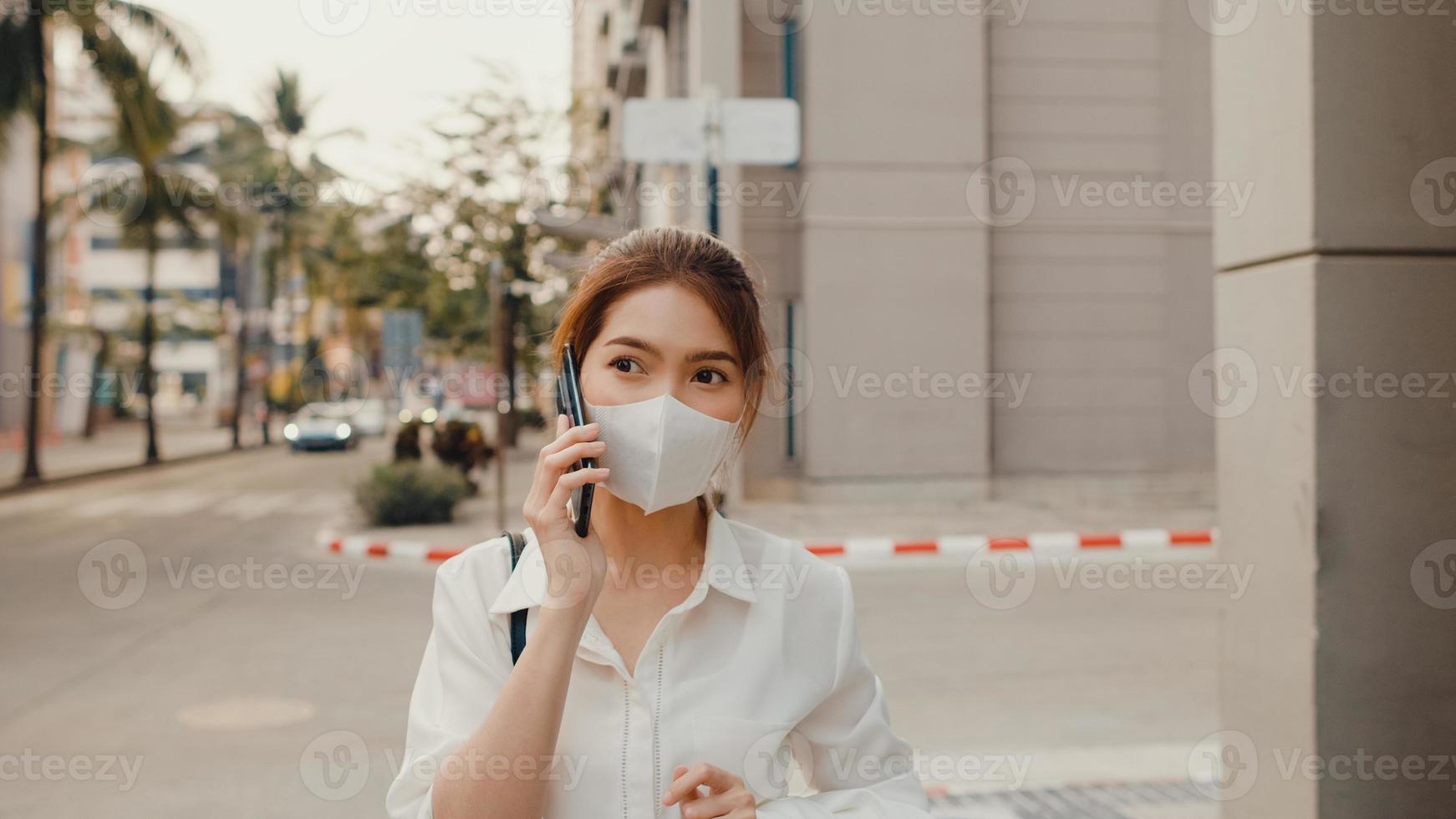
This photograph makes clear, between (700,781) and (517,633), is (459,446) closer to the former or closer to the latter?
(517,633)

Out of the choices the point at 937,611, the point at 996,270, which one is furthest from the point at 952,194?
the point at 937,611

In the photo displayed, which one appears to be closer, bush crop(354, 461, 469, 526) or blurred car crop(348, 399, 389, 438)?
bush crop(354, 461, 469, 526)

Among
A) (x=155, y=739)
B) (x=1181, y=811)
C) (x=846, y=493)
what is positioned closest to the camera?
(x=1181, y=811)

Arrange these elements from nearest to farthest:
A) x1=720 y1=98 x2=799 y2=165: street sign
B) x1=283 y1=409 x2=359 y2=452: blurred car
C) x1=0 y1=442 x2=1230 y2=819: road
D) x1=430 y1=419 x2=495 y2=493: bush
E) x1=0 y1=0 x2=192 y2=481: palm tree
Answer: x1=0 y1=442 x2=1230 y2=819: road
x1=720 y1=98 x2=799 y2=165: street sign
x1=430 y1=419 x2=495 y2=493: bush
x1=0 y1=0 x2=192 y2=481: palm tree
x1=283 y1=409 x2=359 y2=452: blurred car

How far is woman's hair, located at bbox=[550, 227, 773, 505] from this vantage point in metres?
1.90

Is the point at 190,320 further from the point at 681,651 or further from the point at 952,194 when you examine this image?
the point at 681,651

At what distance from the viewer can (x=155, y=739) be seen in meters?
5.79

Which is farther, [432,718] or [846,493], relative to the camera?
[846,493]

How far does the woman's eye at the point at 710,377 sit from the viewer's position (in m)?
1.92

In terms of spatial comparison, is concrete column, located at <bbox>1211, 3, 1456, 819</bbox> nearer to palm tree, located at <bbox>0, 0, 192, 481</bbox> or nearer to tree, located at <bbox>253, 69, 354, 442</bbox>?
palm tree, located at <bbox>0, 0, 192, 481</bbox>

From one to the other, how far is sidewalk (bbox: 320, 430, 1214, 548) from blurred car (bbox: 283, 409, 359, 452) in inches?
706

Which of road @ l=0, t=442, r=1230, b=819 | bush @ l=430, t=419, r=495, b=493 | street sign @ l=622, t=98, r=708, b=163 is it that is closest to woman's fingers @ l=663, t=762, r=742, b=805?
road @ l=0, t=442, r=1230, b=819

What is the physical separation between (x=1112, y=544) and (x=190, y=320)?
51710 millimetres

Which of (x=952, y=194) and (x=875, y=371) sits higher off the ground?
(x=952, y=194)
